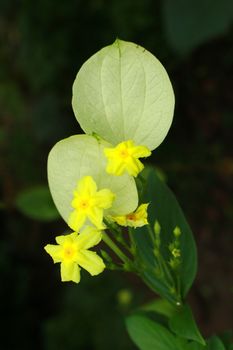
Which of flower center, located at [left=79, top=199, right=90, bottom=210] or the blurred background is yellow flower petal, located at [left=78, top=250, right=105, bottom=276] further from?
the blurred background

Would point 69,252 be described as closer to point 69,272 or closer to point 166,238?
point 69,272

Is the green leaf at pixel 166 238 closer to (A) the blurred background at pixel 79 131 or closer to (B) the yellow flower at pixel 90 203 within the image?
(B) the yellow flower at pixel 90 203

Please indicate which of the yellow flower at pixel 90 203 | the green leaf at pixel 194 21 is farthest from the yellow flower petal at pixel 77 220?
the green leaf at pixel 194 21

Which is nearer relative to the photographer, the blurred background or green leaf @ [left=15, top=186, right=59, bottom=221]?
green leaf @ [left=15, top=186, right=59, bottom=221]

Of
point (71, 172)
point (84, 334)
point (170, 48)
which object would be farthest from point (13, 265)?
point (71, 172)

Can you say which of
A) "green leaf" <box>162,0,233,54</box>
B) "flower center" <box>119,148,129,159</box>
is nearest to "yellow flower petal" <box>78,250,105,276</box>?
"flower center" <box>119,148,129,159</box>

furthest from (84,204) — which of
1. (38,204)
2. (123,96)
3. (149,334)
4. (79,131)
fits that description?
(79,131)

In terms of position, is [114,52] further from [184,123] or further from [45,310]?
[45,310]
